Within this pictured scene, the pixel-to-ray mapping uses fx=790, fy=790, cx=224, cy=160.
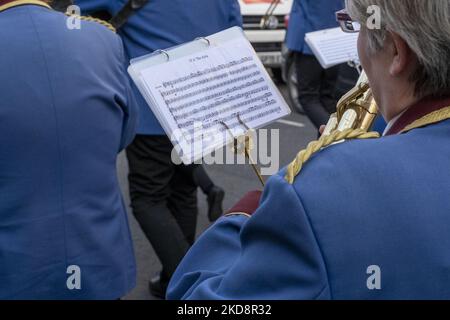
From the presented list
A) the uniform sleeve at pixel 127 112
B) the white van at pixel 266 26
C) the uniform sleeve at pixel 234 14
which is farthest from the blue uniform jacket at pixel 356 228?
the white van at pixel 266 26

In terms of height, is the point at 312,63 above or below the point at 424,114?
below

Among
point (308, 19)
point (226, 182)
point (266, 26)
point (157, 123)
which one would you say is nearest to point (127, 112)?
point (157, 123)

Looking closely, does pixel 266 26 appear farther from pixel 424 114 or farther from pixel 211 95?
pixel 424 114

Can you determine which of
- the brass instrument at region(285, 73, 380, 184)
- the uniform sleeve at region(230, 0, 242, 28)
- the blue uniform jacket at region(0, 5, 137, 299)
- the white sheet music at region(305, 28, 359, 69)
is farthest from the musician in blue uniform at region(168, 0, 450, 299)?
the white sheet music at region(305, 28, 359, 69)

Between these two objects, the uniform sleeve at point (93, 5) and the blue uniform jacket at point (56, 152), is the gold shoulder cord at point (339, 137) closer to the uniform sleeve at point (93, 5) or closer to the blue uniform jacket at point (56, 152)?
the blue uniform jacket at point (56, 152)

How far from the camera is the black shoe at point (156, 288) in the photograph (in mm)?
3423

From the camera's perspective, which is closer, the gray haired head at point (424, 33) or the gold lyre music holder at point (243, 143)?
the gray haired head at point (424, 33)

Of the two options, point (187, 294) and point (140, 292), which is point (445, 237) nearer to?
point (187, 294)

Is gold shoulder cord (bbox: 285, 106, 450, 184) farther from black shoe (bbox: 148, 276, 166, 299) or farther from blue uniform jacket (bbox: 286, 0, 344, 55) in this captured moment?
blue uniform jacket (bbox: 286, 0, 344, 55)

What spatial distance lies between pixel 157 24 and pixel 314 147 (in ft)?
6.46

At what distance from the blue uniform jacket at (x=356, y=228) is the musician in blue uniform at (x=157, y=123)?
6.51 feet

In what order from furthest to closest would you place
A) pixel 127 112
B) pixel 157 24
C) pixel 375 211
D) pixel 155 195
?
pixel 155 195
pixel 157 24
pixel 127 112
pixel 375 211

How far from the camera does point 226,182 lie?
5055mm
